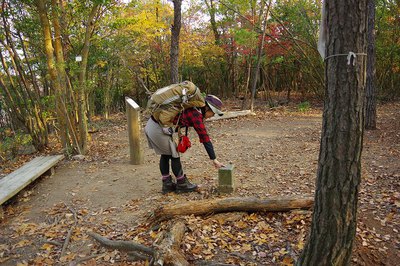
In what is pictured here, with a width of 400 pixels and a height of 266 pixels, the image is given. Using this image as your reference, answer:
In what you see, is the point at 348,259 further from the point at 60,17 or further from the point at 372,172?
the point at 60,17

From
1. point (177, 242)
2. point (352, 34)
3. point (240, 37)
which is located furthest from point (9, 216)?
point (240, 37)

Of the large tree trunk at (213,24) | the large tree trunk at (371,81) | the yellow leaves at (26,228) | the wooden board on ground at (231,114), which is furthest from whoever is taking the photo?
the large tree trunk at (213,24)

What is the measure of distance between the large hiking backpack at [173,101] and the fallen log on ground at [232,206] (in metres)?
1.12

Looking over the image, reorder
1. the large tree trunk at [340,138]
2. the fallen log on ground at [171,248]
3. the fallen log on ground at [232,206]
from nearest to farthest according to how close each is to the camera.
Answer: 1. the large tree trunk at [340,138]
2. the fallen log on ground at [171,248]
3. the fallen log on ground at [232,206]

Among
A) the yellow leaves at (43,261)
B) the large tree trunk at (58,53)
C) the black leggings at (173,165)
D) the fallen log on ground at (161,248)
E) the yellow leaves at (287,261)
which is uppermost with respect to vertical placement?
the large tree trunk at (58,53)

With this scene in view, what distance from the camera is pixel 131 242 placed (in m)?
3.17

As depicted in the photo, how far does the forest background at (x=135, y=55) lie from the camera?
283 inches

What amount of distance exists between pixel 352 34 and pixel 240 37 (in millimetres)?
9120

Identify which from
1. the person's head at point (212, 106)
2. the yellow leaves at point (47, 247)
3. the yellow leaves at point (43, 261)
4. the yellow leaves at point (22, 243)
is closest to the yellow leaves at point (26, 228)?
the yellow leaves at point (22, 243)

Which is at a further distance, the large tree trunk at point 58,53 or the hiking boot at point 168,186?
the large tree trunk at point 58,53

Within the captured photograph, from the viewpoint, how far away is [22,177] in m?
5.02

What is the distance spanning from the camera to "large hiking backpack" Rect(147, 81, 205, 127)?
3928 millimetres

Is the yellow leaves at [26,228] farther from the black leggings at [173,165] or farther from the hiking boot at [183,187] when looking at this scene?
the hiking boot at [183,187]

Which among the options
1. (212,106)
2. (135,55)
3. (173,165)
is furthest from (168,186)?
(135,55)
